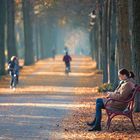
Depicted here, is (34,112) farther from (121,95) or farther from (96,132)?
(121,95)

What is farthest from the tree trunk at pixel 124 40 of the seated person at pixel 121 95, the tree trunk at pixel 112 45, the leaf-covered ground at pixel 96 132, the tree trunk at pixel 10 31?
the tree trunk at pixel 10 31

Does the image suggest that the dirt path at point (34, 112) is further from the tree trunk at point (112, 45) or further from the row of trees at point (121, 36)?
the row of trees at point (121, 36)

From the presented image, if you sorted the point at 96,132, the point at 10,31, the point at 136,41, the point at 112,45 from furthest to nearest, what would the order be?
the point at 10,31 → the point at 112,45 → the point at 136,41 → the point at 96,132

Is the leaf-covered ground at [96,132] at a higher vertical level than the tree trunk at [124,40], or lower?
lower

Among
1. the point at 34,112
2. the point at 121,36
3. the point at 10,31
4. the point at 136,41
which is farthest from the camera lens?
the point at 10,31

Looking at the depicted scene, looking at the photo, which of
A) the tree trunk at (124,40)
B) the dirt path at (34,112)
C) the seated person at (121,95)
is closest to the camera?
the dirt path at (34,112)

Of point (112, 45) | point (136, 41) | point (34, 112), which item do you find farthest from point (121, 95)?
point (112, 45)

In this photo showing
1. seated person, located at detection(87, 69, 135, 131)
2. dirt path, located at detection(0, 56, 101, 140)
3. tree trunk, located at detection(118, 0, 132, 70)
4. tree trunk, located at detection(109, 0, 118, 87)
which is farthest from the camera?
tree trunk, located at detection(109, 0, 118, 87)

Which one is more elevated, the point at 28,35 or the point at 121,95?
the point at 28,35

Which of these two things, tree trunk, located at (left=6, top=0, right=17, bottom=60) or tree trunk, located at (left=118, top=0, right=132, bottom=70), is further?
tree trunk, located at (left=6, top=0, right=17, bottom=60)

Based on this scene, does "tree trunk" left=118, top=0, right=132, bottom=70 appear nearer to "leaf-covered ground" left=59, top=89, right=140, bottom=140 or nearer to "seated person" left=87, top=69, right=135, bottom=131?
"leaf-covered ground" left=59, top=89, right=140, bottom=140

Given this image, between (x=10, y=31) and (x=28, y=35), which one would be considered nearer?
(x=10, y=31)

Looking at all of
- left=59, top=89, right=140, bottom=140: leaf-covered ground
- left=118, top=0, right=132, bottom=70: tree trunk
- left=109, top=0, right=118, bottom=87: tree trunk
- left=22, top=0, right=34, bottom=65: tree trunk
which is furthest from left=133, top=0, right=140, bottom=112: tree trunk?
left=22, top=0, right=34, bottom=65: tree trunk

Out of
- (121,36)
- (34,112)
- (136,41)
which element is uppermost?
(121,36)
